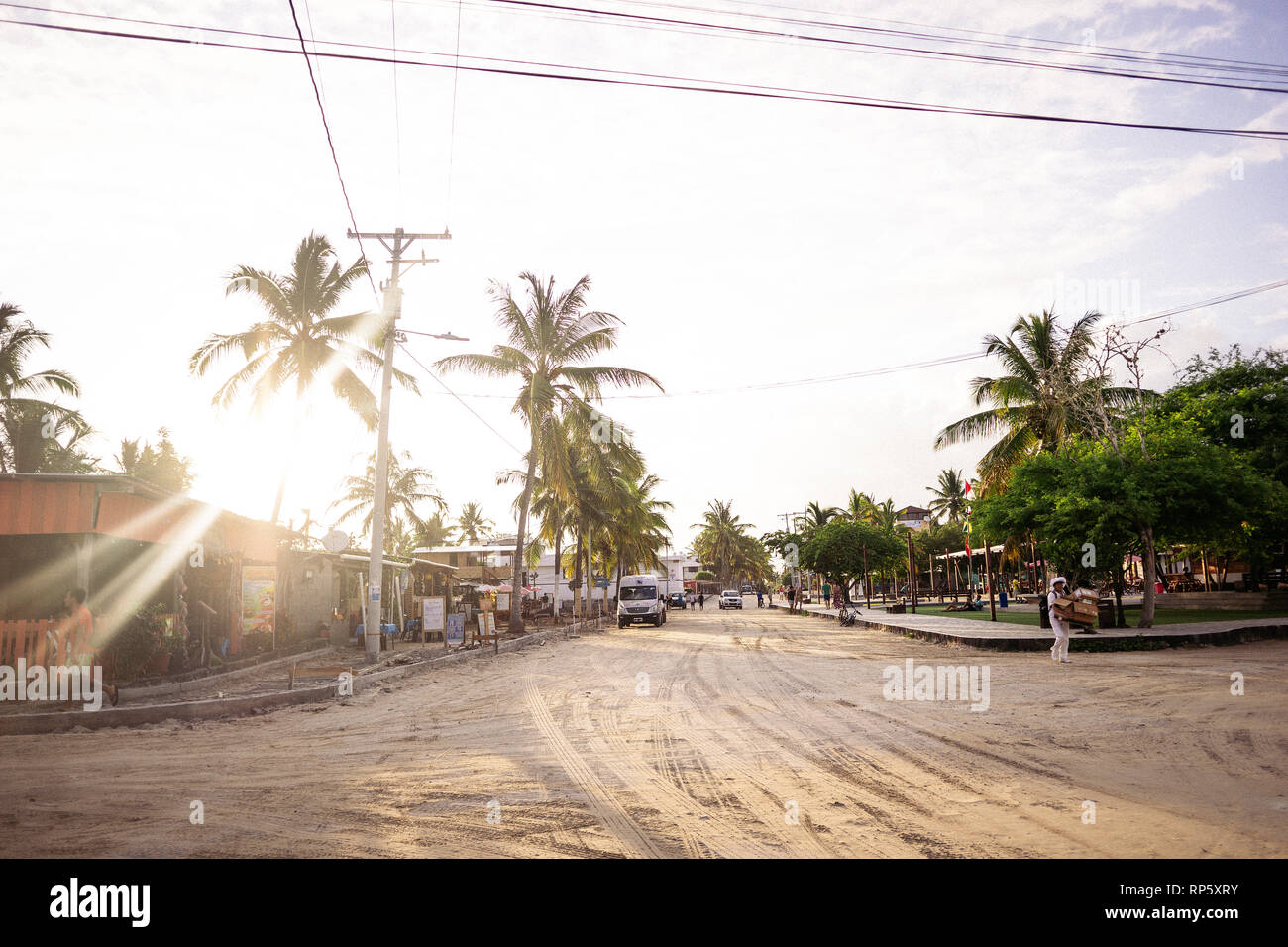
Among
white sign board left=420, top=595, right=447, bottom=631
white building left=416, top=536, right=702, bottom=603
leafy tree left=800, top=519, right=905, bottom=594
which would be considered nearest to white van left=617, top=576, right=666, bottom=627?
white building left=416, top=536, right=702, bottom=603

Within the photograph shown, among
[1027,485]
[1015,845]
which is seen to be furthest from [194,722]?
[1027,485]

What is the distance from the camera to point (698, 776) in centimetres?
667

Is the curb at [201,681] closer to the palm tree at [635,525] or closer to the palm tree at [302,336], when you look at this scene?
the palm tree at [302,336]

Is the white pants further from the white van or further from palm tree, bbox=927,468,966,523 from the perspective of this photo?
palm tree, bbox=927,468,966,523

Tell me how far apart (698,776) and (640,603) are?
31.6 metres

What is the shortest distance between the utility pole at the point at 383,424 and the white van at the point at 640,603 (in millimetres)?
20874

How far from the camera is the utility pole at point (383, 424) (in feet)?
55.3

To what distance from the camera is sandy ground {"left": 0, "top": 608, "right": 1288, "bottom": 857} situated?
189 inches

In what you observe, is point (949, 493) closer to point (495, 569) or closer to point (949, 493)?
point (949, 493)

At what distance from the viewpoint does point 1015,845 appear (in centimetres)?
452

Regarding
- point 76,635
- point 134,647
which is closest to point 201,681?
point 134,647

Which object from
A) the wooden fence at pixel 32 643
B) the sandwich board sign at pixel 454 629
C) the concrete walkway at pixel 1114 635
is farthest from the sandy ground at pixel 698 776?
the sandwich board sign at pixel 454 629

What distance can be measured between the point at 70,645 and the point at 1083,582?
74.1ft
